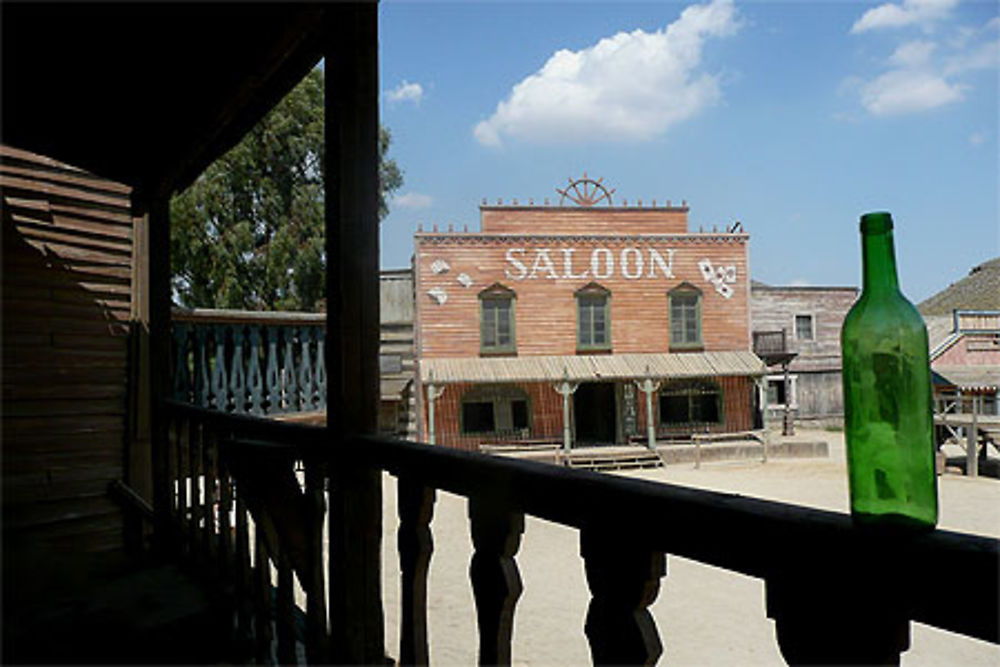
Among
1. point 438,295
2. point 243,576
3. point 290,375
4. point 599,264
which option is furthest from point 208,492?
point 599,264

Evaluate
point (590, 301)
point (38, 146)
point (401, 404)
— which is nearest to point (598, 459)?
point (590, 301)

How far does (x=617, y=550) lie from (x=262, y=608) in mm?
2023

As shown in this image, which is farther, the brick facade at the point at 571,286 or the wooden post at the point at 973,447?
the brick facade at the point at 571,286

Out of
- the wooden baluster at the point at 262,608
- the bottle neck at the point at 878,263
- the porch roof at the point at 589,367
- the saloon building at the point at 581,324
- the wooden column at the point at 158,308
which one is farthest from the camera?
the saloon building at the point at 581,324

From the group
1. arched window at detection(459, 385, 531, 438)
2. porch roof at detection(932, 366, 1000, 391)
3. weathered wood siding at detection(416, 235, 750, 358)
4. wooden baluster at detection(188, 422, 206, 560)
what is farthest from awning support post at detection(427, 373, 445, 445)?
porch roof at detection(932, 366, 1000, 391)

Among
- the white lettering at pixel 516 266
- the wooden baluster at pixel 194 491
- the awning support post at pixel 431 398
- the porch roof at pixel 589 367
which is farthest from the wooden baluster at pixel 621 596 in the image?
the white lettering at pixel 516 266

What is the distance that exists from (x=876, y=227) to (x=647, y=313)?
68.1ft

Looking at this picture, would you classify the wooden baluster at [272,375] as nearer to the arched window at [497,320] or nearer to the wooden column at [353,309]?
the wooden column at [353,309]

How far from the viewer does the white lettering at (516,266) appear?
2064cm

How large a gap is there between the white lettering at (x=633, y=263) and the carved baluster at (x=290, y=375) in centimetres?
1502

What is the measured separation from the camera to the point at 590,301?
21.0m

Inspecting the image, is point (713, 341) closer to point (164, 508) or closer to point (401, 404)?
point (401, 404)

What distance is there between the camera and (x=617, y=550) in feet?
3.83

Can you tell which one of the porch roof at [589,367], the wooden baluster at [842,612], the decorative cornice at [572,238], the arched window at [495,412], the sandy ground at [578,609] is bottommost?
the sandy ground at [578,609]
